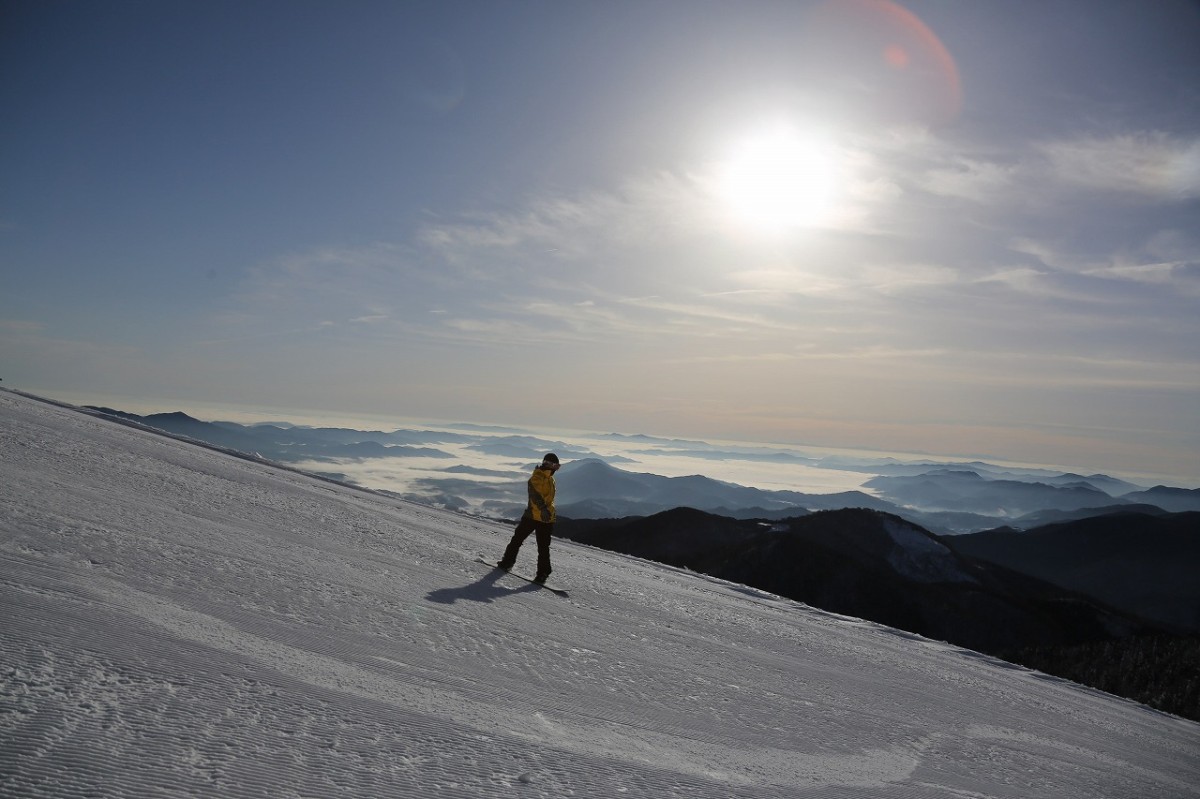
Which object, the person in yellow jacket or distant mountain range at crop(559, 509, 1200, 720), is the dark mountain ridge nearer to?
distant mountain range at crop(559, 509, 1200, 720)

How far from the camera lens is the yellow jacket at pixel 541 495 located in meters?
9.41

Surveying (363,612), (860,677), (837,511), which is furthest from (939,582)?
(363,612)

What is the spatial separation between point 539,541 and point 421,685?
4761 mm

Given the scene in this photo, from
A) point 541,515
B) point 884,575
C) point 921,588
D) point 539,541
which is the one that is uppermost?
point 541,515

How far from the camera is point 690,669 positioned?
6699mm

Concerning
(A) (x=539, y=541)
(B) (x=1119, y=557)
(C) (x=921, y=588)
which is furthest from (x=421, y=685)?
(B) (x=1119, y=557)

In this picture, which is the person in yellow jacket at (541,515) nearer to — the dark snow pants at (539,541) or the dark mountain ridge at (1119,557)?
the dark snow pants at (539,541)

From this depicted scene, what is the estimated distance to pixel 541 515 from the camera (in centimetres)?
949

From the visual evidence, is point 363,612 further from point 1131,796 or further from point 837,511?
point 837,511

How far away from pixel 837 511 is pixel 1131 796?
79607 millimetres

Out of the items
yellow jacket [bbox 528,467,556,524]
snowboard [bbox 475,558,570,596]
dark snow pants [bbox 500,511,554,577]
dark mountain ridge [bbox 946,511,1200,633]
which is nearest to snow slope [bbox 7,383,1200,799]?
snowboard [bbox 475,558,570,596]

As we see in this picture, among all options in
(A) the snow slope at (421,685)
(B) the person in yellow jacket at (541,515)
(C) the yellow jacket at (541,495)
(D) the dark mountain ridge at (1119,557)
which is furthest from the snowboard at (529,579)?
(D) the dark mountain ridge at (1119,557)

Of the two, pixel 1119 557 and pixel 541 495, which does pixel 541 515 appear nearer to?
pixel 541 495

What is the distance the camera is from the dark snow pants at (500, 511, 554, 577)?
9.32m
